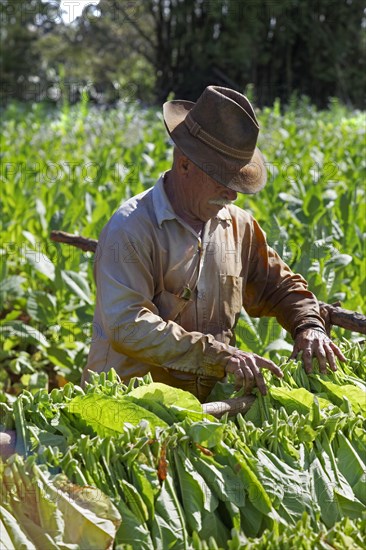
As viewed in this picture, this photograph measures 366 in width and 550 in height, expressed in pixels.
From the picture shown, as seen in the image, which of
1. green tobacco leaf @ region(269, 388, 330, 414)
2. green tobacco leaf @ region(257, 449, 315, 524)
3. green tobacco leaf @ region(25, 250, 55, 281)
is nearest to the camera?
green tobacco leaf @ region(257, 449, 315, 524)

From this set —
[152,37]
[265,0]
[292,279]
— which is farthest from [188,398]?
[152,37]

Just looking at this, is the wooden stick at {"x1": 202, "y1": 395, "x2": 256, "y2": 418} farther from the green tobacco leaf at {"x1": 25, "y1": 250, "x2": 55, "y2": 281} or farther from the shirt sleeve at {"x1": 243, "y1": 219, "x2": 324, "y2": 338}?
the green tobacco leaf at {"x1": 25, "y1": 250, "x2": 55, "y2": 281}

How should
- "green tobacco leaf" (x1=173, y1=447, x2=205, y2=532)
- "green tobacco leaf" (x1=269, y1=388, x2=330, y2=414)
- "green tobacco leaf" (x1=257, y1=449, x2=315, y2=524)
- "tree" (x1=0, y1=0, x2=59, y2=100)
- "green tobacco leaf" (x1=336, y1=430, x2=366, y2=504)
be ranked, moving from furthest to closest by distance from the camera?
"tree" (x1=0, y1=0, x2=59, y2=100) < "green tobacco leaf" (x1=269, y1=388, x2=330, y2=414) < "green tobacco leaf" (x1=336, y1=430, x2=366, y2=504) < "green tobacco leaf" (x1=257, y1=449, x2=315, y2=524) < "green tobacco leaf" (x1=173, y1=447, x2=205, y2=532)

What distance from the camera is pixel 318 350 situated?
331cm

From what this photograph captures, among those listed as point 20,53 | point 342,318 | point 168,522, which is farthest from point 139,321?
point 20,53

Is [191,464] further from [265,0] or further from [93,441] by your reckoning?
[265,0]

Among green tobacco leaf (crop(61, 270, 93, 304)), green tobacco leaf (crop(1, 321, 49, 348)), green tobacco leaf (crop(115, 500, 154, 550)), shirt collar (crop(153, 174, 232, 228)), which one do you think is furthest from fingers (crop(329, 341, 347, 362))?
green tobacco leaf (crop(1, 321, 49, 348))

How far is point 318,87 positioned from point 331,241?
1987 cm

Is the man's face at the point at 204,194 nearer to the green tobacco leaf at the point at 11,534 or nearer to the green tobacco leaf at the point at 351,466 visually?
the green tobacco leaf at the point at 351,466

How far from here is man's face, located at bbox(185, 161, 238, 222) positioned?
11.6 ft

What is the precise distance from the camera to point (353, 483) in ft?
8.87

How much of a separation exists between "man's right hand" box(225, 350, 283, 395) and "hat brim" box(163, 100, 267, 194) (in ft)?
2.39

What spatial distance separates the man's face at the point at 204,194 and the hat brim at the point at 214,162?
0.11 feet

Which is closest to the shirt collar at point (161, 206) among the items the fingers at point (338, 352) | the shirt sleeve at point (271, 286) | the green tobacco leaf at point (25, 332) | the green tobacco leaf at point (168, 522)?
the shirt sleeve at point (271, 286)
